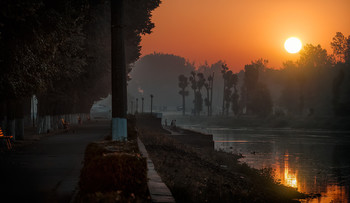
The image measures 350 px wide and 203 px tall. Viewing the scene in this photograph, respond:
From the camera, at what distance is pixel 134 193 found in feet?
27.7

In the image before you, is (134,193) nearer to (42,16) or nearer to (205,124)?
(42,16)

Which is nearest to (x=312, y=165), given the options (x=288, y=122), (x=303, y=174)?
(x=303, y=174)

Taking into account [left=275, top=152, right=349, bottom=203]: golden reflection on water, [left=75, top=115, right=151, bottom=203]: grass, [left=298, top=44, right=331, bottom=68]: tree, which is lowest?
[left=275, top=152, right=349, bottom=203]: golden reflection on water

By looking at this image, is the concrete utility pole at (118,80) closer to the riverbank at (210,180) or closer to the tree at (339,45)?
the riverbank at (210,180)

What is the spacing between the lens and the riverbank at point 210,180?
47.1 feet

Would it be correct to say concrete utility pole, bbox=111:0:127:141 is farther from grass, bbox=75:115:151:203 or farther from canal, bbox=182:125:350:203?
canal, bbox=182:125:350:203

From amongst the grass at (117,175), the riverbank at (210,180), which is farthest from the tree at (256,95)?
the grass at (117,175)

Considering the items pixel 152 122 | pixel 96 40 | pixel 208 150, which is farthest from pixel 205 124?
pixel 96 40

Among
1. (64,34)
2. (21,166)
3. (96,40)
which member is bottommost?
(21,166)

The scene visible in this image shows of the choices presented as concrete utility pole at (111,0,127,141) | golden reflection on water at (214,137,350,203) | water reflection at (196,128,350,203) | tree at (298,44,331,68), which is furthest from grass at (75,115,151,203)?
tree at (298,44,331,68)

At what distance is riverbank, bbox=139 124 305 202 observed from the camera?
1435 cm

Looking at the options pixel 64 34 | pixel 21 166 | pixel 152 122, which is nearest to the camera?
pixel 64 34

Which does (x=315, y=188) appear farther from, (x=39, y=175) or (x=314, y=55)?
(x=314, y=55)

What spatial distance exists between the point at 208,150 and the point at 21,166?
98.8 feet
